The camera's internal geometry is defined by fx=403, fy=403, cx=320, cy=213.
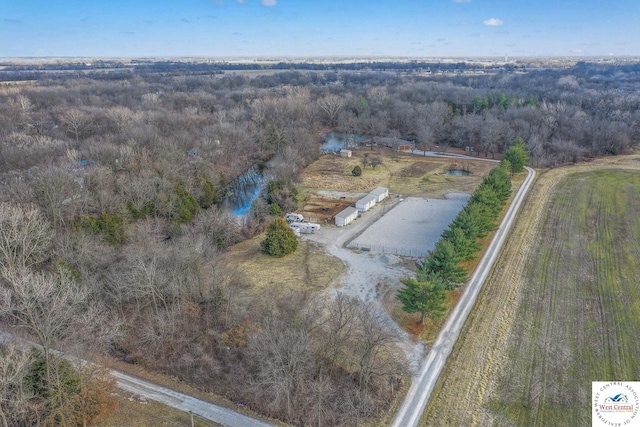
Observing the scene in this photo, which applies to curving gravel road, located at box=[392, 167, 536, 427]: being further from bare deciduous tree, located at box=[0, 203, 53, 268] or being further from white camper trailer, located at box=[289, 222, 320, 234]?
bare deciduous tree, located at box=[0, 203, 53, 268]

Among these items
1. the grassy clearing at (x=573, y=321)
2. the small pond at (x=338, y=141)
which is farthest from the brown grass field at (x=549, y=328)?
the small pond at (x=338, y=141)

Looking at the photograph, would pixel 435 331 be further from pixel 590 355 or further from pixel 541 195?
pixel 541 195

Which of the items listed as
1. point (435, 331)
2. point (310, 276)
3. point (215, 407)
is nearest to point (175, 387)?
point (215, 407)

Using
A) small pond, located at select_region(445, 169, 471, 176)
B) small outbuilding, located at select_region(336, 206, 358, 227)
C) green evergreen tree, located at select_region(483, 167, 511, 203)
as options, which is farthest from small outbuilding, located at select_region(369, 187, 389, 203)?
small pond, located at select_region(445, 169, 471, 176)

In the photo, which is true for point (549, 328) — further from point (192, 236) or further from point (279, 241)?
point (192, 236)

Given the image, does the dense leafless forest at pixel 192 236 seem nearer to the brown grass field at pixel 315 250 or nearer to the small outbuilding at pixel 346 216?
the brown grass field at pixel 315 250
